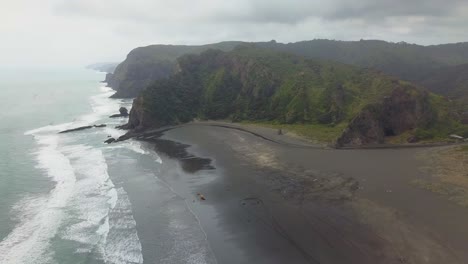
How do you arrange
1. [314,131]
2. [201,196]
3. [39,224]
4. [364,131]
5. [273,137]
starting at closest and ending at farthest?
1. [39,224]
2. [201,196]
3. [364,131]
4. [273,137]
5. [314,131]

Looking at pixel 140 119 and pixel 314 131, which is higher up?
pixel 314 131

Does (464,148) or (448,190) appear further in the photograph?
(464,148)

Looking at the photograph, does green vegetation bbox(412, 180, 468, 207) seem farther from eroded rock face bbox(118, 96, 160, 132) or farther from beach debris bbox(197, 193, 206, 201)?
eroded rock face bbox(118, 96, 160, 132)

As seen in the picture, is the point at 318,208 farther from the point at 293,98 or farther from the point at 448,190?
the point at 293,98

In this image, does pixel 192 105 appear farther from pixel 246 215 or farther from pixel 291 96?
pixel 246 215

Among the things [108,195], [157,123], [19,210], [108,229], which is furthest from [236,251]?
[157,123]

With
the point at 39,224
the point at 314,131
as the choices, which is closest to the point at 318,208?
the point at 39,224

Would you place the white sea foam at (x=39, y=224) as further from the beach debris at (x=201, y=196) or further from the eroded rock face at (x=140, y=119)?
the eroded rock face at (x=140, y=119)

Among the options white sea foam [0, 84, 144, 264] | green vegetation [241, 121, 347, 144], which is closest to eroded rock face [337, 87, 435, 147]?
green vegetation [241, 121, 347, 144]

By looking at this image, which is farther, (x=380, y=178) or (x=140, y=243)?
(x=380, y=178)
